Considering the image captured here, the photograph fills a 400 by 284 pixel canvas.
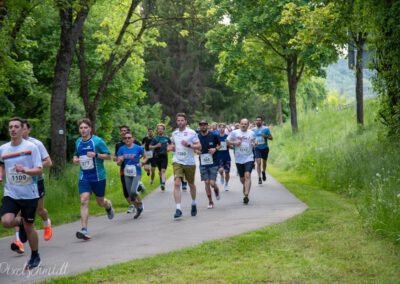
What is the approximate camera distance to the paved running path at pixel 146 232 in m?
8.31

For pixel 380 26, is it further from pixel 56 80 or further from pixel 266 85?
pixel 266 85

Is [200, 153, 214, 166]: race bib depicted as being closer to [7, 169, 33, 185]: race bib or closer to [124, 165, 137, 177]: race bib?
[124, 165, 137, 177]: race bib

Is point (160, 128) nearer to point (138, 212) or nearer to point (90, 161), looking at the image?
point (138, 212)

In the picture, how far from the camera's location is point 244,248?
28.4 ft

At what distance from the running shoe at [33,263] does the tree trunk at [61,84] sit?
31.0 feet

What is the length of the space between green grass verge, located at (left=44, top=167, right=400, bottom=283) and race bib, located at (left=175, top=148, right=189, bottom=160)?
2989 mm

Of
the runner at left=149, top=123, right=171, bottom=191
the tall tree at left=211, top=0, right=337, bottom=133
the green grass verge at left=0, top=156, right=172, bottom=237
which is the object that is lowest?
the green grass verge at left=0, top=156, right=172, bottom=237

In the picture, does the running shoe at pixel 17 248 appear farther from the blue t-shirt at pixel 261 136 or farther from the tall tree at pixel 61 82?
the blue t-shirt at pixel 261 136

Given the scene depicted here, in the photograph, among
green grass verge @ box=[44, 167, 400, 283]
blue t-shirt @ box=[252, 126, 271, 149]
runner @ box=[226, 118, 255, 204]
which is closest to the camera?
green grass verge @ box=[44, 167, 400, 283]

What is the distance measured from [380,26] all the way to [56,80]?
28.2 ft

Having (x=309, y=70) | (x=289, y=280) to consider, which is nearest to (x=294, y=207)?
(x=289, y=280)

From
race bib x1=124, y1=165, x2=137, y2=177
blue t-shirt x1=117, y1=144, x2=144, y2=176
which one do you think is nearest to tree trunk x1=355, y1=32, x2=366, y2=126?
blue t-shirt x1=117, y1=144, x2=144, y2=176

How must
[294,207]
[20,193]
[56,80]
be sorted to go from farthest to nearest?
[56,80] < [294,207] < [20,193]

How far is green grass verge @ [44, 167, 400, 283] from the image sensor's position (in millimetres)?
6930
